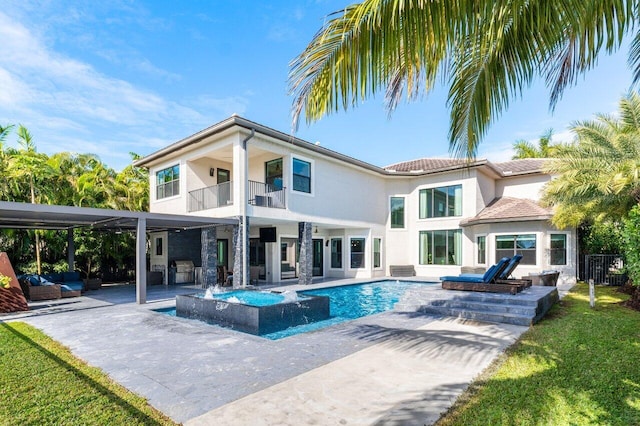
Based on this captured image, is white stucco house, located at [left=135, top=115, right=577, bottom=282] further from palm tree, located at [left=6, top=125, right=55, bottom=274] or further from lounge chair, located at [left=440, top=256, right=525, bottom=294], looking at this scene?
lounge chair, located at [left=440, top=256, right=525, bottom=294]

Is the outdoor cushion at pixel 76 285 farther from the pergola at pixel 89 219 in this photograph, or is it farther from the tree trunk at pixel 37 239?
the tree trunk at pixel 37 239

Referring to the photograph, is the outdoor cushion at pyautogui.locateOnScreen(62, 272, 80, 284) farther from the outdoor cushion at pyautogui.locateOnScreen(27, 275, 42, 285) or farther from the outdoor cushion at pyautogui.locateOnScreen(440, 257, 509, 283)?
the outdoor cushion at pyautogui.locateOnScreen(440, 257, 509, 283)

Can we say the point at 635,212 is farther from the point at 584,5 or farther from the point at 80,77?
the point at 80,77

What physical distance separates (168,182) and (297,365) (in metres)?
16.9

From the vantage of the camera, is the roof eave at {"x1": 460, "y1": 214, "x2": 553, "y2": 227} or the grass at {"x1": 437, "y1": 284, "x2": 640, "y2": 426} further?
the roof eave at {"x1": 460, "y1": 214, "x2": 553, "y2": 227}

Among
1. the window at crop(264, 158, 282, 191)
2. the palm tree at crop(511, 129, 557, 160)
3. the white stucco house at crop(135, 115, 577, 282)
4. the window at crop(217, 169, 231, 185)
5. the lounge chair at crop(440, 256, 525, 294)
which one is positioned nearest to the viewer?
the lounge chair at crop(440, 256, 525, 294)

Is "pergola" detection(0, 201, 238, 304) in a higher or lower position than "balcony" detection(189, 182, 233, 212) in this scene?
lower

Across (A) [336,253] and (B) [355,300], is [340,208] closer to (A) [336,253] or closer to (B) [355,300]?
(A) [336,253]

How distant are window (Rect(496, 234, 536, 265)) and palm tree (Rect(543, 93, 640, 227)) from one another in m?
4.37

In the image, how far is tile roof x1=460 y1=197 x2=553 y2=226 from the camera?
61.3 ft

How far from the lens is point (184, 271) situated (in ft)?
67.4

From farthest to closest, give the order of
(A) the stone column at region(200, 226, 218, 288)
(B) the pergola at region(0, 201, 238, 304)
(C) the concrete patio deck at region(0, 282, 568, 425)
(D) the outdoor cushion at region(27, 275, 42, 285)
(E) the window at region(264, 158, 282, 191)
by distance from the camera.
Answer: (E) the window at region(264, 158, 282, 191) < (A) the stone column at region(200, 226, 218, 288) < (D) the outdoor cushion at region(27, 275, 42, 285) < (B) the pergola at region(0, 201, 238, 304) < (C) the concrete patio deck at region(0, 282, 568, 425)

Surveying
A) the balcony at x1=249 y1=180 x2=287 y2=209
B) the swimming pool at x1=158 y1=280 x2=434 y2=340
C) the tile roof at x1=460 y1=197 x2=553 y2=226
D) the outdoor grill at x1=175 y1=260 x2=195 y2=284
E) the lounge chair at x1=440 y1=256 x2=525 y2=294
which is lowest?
the swimming pool at x1=158 y1=280 x2=434 y2=340

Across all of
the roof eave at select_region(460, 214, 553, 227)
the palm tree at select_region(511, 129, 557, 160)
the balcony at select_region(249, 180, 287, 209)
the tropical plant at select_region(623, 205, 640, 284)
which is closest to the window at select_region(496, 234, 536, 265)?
the roof eave at select_region(460, 214, 553, 227)
